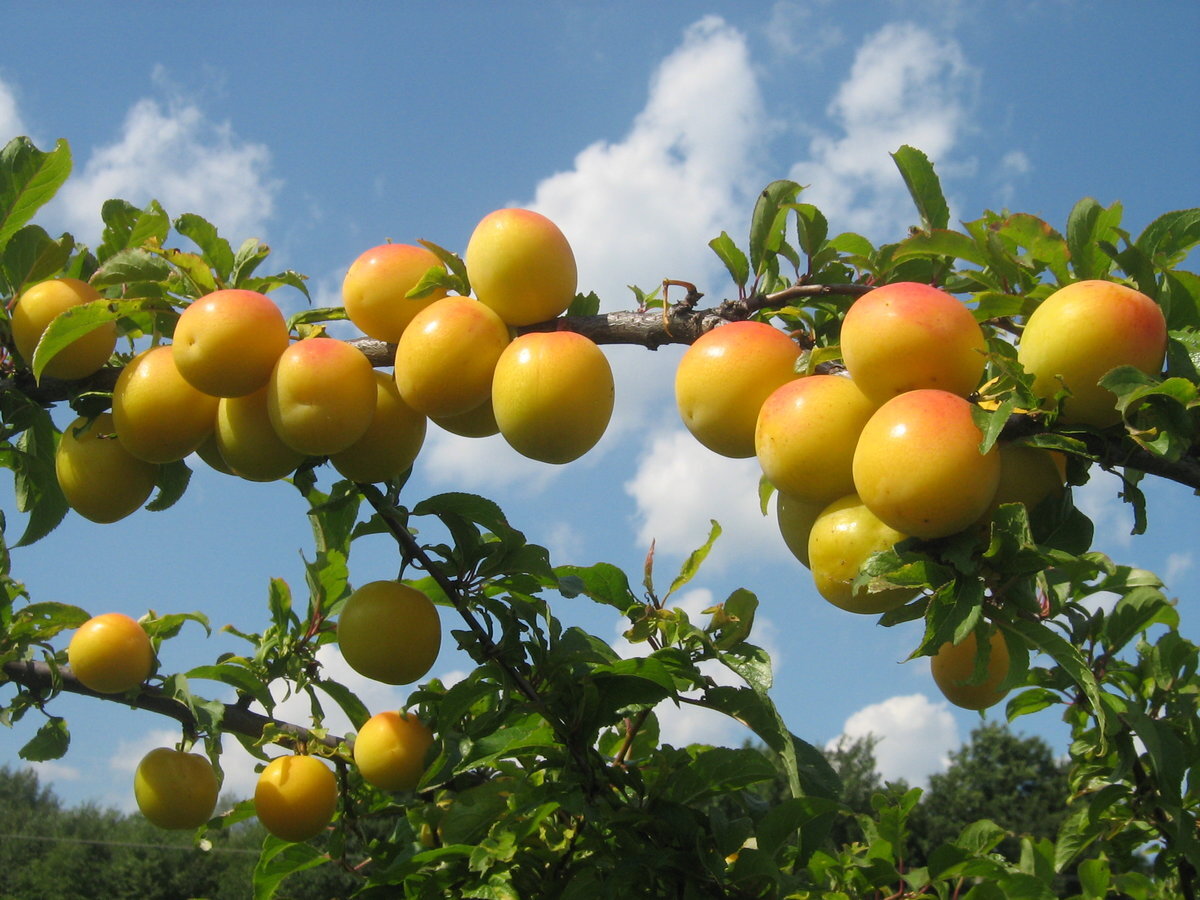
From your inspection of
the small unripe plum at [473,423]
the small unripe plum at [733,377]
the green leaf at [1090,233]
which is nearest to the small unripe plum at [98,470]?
the small unripe plum at [473,423]

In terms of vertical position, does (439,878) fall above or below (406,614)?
below

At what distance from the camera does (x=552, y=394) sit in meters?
0.93

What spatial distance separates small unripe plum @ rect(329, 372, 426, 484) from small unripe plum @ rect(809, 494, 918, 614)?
540mm

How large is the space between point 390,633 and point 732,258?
702 mm

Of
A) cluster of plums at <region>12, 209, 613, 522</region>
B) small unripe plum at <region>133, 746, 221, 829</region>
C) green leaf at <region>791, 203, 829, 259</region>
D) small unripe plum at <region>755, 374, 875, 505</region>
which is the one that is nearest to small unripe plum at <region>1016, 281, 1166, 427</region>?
small unripe plum at <region>755, 374, 875, 505</region>

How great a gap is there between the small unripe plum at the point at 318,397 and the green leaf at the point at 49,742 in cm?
156

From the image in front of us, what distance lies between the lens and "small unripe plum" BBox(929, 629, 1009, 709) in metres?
1.07

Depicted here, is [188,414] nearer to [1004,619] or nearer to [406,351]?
[406,351]

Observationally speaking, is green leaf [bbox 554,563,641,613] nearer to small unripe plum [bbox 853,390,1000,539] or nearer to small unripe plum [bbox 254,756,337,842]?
small unripe plum [bbox 853,390,1000,539]

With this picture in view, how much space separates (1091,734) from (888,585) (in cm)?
169

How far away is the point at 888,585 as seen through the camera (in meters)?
0.72

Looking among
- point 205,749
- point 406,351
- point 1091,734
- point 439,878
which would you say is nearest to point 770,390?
point 406,351

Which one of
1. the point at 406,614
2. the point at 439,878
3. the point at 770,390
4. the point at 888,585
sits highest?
the point at 770,390

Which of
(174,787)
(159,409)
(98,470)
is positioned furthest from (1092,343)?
(174,787)
